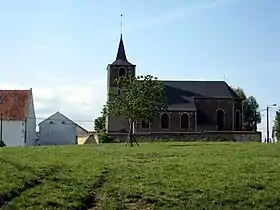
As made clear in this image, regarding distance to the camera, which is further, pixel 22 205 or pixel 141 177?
pixel 141 177

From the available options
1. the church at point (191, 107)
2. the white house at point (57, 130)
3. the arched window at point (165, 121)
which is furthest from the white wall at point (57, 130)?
the arched window at point (165, 121)

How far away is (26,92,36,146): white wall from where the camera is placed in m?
84.6

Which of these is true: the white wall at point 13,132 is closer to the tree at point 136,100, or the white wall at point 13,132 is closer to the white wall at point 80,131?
the tree at point 136,100

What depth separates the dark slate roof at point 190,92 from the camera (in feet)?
336

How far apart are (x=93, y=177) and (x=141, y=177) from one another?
182 cm

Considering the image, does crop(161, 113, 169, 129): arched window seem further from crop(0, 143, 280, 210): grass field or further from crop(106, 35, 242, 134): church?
crop(0, 143, 280, 210): grass field

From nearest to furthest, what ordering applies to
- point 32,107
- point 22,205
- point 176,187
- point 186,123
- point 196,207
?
point 22,205, point 196,207, point 176,187, point 32,107, point 186,123

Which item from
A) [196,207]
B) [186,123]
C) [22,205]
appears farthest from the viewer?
[186,123]

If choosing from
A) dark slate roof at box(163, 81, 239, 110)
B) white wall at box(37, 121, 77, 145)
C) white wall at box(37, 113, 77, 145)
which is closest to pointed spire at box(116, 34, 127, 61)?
dark slate roof at box(163, 81, 239, 110)

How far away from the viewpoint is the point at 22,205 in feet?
55.1

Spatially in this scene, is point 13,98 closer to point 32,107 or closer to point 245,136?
point 32,107

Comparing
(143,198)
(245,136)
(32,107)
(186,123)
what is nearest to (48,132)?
(32,107)

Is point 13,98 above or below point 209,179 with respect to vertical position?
above

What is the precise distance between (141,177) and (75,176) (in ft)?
8.13
